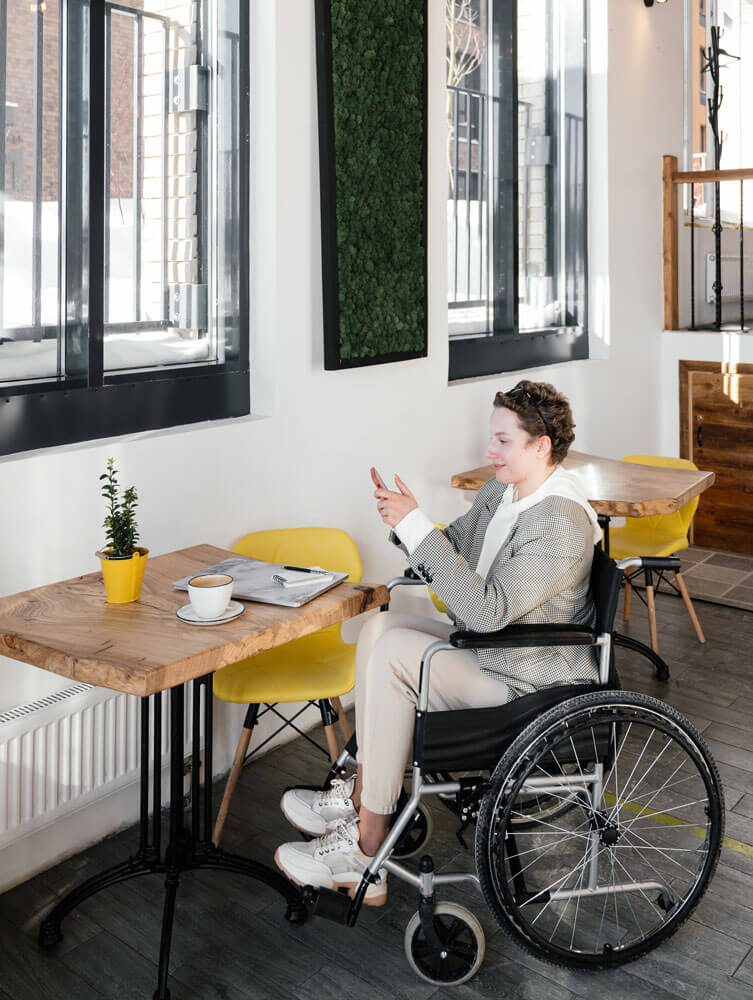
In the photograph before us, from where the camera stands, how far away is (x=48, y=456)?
2.43 m

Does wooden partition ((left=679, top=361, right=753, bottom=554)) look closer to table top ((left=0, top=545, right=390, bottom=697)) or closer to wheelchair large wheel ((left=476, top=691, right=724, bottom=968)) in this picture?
wheelchair large wheel ((left=476, top=691, right=724, bottom=968))

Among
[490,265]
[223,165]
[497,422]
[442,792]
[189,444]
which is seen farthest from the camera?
[490,265]

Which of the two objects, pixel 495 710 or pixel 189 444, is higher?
pixel 189 444

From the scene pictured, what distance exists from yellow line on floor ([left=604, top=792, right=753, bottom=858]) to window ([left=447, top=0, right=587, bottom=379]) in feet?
6.26

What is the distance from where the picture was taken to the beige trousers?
212cm

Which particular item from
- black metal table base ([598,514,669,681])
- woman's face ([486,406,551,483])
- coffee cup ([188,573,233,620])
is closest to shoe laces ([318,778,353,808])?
coffee cup ([188,573,233,620])

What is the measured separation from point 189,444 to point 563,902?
1.49 meters

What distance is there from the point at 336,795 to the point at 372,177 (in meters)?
1.95

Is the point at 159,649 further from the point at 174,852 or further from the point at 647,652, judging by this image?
the point at 647,652

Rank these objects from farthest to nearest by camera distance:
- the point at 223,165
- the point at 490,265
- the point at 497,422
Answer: the point at 490,265 < the point at 223,165 < the point at 497,422

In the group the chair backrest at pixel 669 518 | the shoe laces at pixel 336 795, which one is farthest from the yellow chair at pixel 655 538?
the shoe laces at pixel 336 795

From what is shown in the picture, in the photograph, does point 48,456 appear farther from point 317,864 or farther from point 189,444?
point 317,864

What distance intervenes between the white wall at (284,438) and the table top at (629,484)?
0.32 m

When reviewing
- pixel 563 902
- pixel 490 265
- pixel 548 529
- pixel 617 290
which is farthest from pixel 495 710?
pixel 617 290
